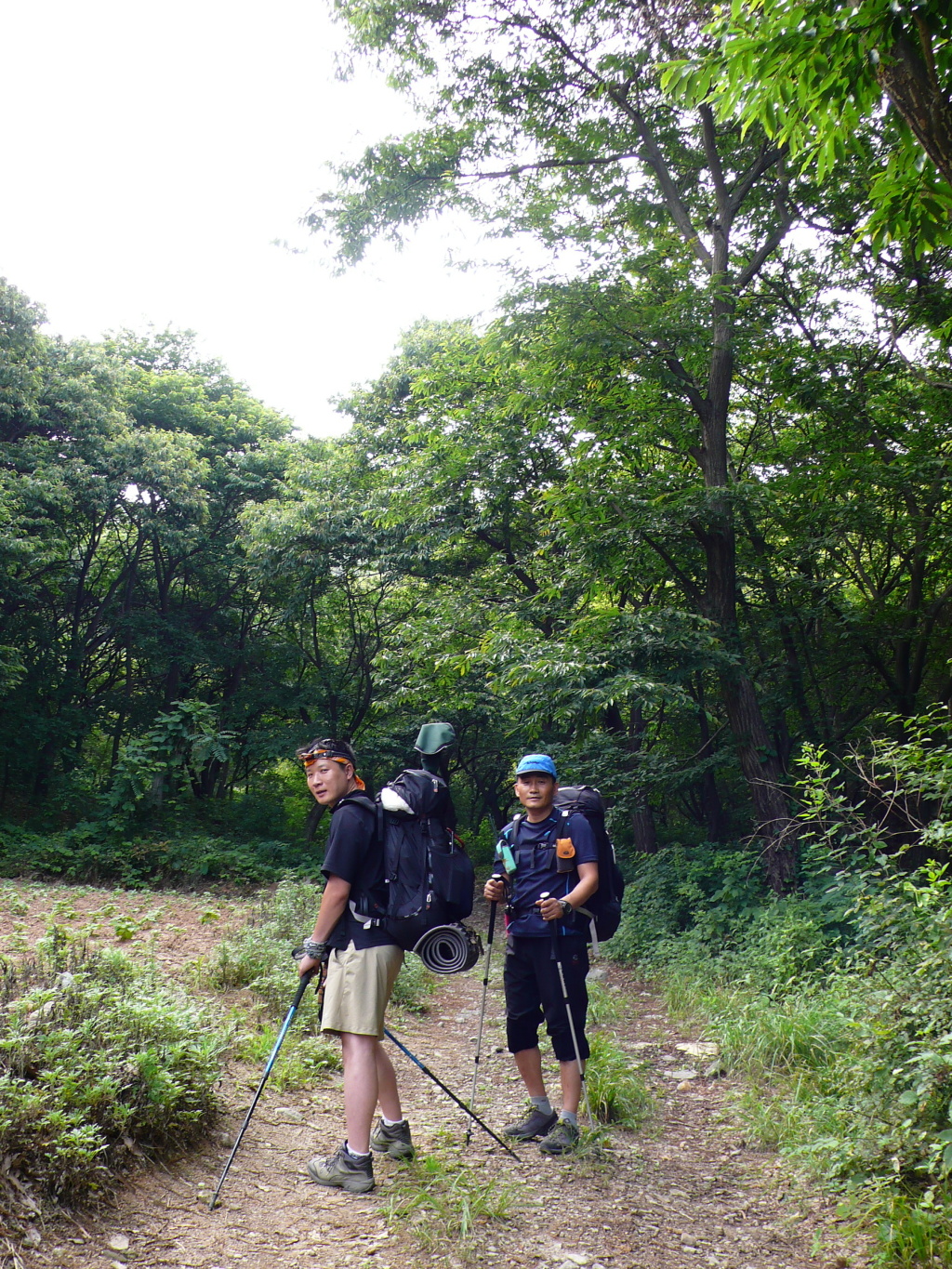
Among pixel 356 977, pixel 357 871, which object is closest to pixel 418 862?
pixel 357 871

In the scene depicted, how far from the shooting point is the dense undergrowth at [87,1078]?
293 centimetres

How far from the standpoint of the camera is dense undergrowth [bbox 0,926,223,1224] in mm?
2934

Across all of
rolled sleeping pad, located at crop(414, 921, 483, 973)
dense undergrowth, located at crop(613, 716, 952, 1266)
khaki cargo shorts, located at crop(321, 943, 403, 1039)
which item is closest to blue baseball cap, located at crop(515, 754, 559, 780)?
rolled sleeping pad, located at crop(414, 921, 483, 973)

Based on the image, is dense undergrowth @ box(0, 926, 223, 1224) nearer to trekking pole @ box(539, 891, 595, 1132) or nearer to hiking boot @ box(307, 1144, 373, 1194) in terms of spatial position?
hiking boot @ box(307, 1144, 373, 1194)

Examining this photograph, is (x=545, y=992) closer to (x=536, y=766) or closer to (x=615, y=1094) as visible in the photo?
(x=615, y=1094)

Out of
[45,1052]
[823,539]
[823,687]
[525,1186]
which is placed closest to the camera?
[45,1052]

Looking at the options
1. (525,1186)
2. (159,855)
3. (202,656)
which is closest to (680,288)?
(525,1186)

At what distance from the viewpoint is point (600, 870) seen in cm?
427

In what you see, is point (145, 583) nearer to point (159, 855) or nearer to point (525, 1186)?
point (159, 855)

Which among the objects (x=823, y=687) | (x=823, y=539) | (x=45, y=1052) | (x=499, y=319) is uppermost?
(x=499, y=319)

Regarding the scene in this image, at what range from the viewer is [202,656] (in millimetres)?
19422

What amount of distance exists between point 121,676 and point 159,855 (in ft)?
25.8

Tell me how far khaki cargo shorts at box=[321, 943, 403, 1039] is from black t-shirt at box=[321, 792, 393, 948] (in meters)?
0.05

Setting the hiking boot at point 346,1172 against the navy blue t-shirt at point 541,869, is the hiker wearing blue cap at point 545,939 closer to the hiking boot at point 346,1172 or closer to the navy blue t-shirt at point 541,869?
the navy blue t-shirt at point 541,869
